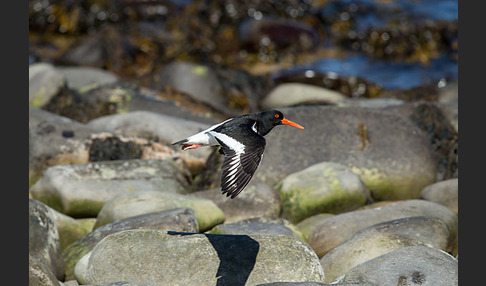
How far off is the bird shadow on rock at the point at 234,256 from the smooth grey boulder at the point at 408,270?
785 millimetres

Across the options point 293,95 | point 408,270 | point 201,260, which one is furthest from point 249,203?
point 293,95

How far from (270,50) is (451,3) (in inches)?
247

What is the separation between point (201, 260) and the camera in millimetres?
5918

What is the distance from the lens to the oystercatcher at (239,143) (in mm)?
5395

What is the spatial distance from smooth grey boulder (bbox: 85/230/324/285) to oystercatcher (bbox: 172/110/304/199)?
2.61 feet

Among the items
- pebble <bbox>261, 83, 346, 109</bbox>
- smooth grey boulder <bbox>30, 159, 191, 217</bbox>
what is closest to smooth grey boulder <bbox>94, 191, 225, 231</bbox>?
smooth grey boulder <bbox>30, 159, 191, 217</bbox>

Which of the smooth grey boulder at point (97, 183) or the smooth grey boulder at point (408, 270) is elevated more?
the smooth grey boulder at point (408, 270)

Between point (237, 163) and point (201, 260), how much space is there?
91cm

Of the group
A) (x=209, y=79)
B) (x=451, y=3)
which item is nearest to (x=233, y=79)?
(x=209, y=79)

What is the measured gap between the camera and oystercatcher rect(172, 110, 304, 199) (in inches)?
212

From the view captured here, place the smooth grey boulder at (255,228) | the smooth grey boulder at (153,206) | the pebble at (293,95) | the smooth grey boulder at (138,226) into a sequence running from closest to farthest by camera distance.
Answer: the smooth grey boulder at (138,226) < the smooth grey boulder at (255,228) < the smooth grey boulder at (153,206) < the pebble at (293,95)

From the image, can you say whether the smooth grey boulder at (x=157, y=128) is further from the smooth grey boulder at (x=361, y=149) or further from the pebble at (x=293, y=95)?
the pebble at (x=293, y=95)

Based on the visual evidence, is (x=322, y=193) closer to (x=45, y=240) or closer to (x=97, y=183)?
(x=97, y=183)

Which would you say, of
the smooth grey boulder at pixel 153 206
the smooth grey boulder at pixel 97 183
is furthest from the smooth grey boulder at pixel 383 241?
the smooth grey boulder at pixel 97 183
